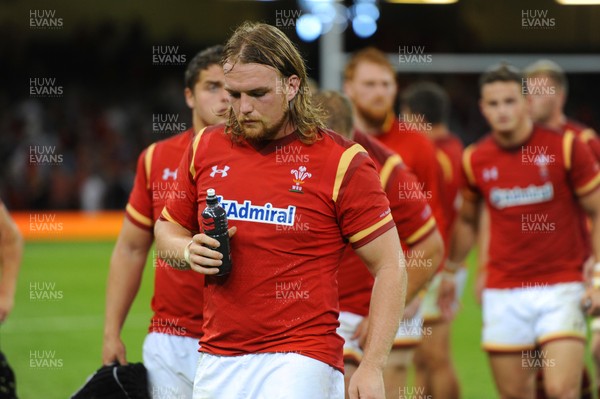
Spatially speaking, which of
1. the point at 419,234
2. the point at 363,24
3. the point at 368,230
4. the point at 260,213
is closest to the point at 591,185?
the point at 419,234

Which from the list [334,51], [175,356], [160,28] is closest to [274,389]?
[175,356]

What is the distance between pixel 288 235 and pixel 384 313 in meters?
0.49

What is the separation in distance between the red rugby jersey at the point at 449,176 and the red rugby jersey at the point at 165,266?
140 inches

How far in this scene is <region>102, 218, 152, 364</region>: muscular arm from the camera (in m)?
5.55

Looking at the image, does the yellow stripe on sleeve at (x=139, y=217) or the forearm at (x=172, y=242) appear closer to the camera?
the forearm at (x=172, y=242)

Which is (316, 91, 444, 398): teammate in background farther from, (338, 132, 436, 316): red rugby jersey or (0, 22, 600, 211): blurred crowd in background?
(0, 22, 600, 211): blurred crowd in background

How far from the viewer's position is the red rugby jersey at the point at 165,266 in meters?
5.50

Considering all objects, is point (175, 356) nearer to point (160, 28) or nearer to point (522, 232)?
point (522, 232)

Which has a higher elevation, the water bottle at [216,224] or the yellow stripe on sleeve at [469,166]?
the yellow stripe on sleeve at [469,166]

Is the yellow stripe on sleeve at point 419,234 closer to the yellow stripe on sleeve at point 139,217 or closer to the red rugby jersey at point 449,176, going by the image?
the yellow stripe on sleeve at point 139,217

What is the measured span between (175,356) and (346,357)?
1.12 m

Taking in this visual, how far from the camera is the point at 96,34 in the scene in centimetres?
3047

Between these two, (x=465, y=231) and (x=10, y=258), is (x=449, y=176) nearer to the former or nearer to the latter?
(x=465, y=231)

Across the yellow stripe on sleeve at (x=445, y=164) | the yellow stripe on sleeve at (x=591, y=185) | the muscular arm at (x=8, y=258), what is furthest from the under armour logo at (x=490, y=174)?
the muscular arm at (x=8, y=258)
